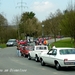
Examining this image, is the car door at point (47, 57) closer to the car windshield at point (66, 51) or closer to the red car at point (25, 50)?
the car windshield at point (66, 51)

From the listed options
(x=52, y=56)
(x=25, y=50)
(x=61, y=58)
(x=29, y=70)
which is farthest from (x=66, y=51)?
(x=25, y=50)

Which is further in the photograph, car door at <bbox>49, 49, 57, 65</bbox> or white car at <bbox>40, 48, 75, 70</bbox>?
car door at <bbox>49, 49, 57, 65</bbox>

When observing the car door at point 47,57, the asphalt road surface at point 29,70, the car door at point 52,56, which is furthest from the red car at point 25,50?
the car door at point 52,56

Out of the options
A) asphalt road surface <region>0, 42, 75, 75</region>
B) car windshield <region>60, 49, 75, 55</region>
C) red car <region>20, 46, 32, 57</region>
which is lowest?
asphalt road surface <region>0, 42, 75, 75</region>

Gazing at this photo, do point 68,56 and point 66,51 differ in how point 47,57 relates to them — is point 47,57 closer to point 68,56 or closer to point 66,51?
point 66,51

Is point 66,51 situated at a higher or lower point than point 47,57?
higher

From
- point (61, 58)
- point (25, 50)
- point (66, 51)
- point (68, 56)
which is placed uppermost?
point (66, 51)

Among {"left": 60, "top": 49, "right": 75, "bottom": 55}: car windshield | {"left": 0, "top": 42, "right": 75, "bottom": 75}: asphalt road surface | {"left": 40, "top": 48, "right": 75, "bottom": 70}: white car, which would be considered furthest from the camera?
{"left": 60, "top": 49, "right": 75, "bottom": 55}: car windshield

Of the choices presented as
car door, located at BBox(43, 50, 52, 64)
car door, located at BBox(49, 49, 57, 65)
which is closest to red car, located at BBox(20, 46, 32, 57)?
A: car door, located at BBox(43, 50, 52, 64)

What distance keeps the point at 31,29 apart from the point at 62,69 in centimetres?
7263

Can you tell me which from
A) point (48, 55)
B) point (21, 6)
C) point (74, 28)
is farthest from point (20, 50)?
point (21, 6)

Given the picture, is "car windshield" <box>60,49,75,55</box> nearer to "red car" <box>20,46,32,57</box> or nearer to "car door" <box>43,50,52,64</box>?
"car door" <box>43,50,52,64</box>

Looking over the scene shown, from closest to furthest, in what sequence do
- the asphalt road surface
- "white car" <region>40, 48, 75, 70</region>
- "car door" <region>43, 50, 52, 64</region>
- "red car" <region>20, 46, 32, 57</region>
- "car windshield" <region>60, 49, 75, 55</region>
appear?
the asphalt road surface, "white car" <region>40, 48, 75, 70</region>, "car windshield" <region>60, 49, 75, 55</region>, "car door" <region>43, 50, 52, 64</region>, "red car" <region>20, 46, 32, 57</region>

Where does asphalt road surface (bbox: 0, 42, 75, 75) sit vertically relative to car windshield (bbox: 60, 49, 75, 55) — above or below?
below
